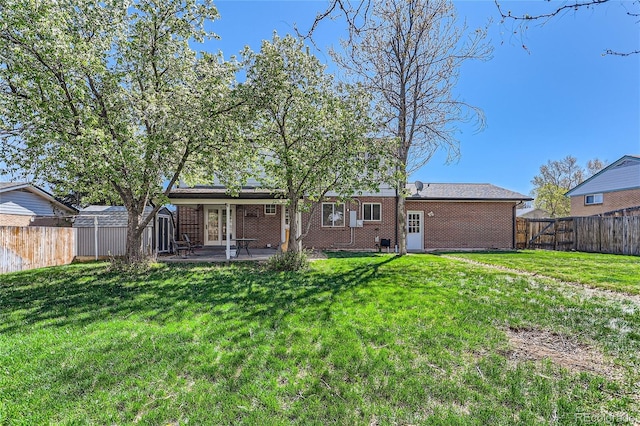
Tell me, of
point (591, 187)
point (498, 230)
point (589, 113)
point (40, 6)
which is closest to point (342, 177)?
point (40, 6)

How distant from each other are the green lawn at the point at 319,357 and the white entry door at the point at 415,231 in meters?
9.97

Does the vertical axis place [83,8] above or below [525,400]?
above

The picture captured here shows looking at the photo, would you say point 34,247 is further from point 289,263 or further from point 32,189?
point 289,263

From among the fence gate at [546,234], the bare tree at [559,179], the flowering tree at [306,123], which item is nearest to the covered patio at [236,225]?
the flowering tree at [306,123]

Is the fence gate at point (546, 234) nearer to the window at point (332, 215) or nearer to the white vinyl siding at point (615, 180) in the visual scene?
the white vinyl siding at point (615, 180)

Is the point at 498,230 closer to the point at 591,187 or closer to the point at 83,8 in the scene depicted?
the point at 591,187

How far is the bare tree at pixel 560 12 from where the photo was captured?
2.48m

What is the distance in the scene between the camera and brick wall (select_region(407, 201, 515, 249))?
667 inches

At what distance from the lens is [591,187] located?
2395 cm

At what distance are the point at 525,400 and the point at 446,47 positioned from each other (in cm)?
1324

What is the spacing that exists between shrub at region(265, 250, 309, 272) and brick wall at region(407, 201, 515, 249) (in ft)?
28.6

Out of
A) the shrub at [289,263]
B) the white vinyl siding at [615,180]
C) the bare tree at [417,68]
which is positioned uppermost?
the bare tree at [417,68]

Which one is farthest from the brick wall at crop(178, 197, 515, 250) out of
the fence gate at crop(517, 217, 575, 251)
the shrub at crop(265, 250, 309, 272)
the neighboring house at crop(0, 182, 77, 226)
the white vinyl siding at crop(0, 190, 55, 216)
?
the white vinyl siding at crop(0, 190, 55, 216)

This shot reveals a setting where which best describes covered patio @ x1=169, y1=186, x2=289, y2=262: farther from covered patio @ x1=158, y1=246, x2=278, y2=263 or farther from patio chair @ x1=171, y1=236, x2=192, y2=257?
patio chair @ x1=171, y1=236, x2=192, y2=257
